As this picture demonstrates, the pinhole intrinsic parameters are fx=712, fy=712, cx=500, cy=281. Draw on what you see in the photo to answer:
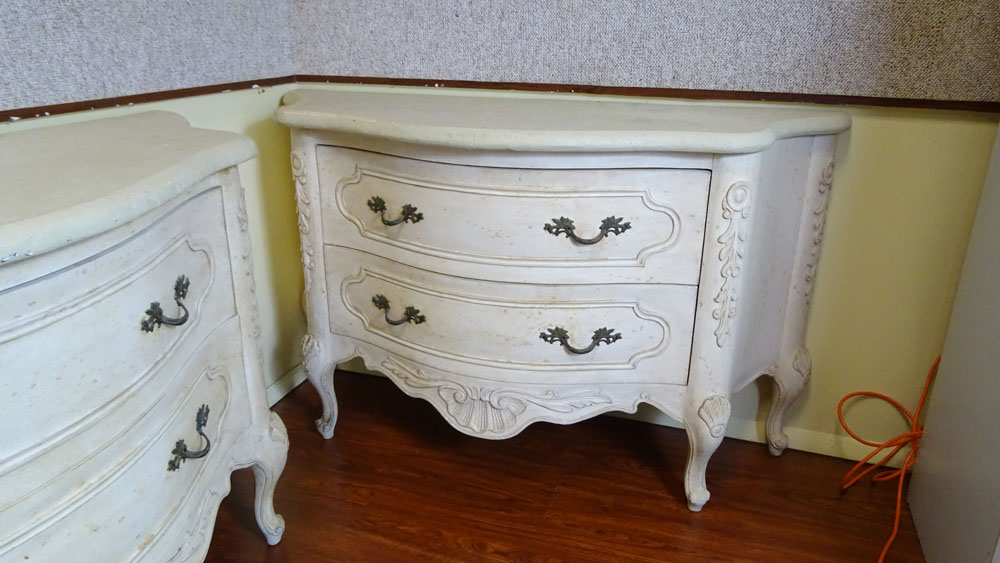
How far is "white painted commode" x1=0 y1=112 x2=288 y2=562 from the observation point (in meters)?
0.66

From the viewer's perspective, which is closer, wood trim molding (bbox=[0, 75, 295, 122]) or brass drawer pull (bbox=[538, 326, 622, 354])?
wood trim molding (bbox=[0, 75, 295, 122])

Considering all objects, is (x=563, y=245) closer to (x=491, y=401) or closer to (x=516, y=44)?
(x=491, y=401)

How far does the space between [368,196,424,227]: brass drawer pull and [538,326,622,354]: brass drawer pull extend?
304 mm

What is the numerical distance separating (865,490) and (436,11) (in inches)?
53.7

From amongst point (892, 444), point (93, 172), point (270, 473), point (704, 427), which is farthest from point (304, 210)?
point (892, 444)

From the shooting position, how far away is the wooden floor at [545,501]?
1321mm

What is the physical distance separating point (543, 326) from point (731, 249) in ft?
1.13

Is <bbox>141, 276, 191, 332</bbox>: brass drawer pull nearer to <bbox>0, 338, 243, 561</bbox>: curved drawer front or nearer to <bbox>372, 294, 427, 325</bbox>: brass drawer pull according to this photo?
<bbox>0, 338, 243, 561</bbox>: curved drawer front

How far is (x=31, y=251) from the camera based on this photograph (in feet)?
2.01

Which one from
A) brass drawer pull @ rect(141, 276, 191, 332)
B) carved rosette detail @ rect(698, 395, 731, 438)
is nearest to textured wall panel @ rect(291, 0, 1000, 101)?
carved rosette detail @ rect(698, 395, 731, 438)

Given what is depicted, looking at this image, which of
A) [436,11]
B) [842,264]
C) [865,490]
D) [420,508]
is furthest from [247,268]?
[865,490]

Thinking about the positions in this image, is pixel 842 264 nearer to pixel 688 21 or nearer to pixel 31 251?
pixel 688 21

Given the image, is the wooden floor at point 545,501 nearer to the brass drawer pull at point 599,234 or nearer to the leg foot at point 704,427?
the leg foot at point 704,427

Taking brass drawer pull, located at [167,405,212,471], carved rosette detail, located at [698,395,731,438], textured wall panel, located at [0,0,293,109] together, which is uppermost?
textured wall panel, located at [0,0,293,109]
